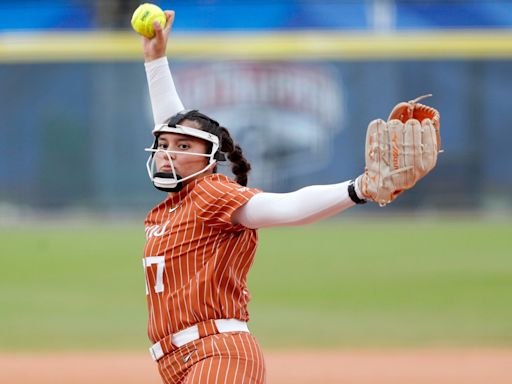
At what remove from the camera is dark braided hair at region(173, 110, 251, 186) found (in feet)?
10.9

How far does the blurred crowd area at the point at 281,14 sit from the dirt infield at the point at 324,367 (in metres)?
11.7

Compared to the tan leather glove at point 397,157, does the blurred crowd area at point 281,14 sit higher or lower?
higher

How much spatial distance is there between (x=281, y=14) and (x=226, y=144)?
15.7 metres

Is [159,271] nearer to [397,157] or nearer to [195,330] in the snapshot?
[195,330]

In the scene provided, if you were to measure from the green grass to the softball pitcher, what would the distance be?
4512mm

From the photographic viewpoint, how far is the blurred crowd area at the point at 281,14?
1838 centimetres

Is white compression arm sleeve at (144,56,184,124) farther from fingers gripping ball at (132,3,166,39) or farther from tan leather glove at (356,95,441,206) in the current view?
tan leather glove at (356,95,441,206)

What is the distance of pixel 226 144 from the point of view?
345cm

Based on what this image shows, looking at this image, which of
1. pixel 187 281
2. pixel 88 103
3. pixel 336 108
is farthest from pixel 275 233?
pixel 187 281

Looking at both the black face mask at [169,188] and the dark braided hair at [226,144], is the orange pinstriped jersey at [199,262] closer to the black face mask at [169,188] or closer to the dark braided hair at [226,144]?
the black face mask at [169,188]

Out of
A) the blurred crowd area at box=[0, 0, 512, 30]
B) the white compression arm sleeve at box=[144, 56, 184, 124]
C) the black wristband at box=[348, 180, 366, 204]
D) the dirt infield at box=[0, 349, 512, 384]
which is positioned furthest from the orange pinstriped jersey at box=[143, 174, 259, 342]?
the blurred crowd area at box=[0, 0, 512, 30]

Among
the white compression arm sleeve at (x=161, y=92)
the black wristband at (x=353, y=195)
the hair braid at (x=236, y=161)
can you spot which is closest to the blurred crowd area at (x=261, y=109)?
the white compression arm sleeve at (x=161, y=92)

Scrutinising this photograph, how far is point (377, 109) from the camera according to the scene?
14.9 metres

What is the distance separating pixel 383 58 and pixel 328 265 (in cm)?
465
